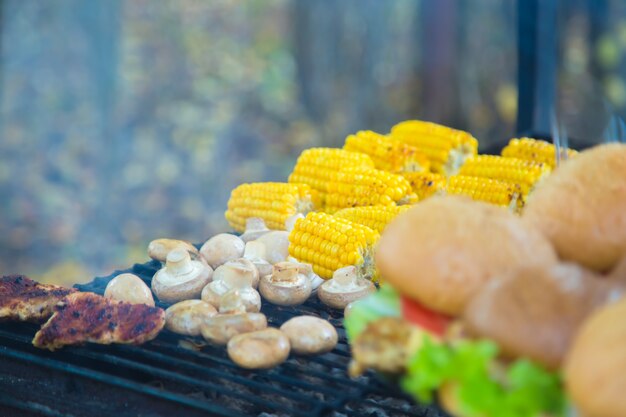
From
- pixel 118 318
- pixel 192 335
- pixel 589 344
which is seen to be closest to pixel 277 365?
pixel 192 335

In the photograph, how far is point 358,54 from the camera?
31.6 ft

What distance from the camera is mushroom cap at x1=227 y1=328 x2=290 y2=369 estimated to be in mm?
2002

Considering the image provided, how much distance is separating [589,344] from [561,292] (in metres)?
0.14

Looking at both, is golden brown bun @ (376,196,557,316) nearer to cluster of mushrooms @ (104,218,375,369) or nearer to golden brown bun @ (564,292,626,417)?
golden brown bun @ (564,292,626,417)

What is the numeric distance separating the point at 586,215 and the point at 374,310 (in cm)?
44

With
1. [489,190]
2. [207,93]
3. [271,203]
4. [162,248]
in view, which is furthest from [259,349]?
[207,93]

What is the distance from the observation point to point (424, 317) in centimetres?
141

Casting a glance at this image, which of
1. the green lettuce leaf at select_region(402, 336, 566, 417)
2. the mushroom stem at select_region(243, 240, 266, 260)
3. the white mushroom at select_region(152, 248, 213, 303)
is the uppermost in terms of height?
the mushroom stem at select_region(243, 240, 266, 260)

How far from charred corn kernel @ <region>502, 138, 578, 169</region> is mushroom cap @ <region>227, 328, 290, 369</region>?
1975 mm

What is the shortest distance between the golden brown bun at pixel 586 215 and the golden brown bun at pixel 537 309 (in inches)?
4.6

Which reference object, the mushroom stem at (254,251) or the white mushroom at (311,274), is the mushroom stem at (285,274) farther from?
the mushroom stem at (254,251)

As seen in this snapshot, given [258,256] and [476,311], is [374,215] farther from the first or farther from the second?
[476,311]

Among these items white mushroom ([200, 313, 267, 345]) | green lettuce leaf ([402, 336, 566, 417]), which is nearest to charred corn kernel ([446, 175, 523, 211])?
white mushroom ([200, 313, 267, 345])

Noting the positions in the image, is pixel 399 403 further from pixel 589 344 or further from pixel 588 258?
pixel 589 344
